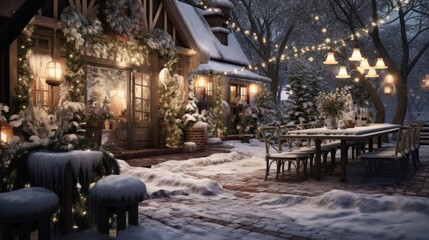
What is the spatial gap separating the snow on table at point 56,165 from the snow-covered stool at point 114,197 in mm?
240

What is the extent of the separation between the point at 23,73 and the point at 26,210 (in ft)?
18.5

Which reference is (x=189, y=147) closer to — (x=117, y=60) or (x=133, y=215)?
(x=117, y=60)

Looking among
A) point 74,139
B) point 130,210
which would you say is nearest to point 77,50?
point 74,139

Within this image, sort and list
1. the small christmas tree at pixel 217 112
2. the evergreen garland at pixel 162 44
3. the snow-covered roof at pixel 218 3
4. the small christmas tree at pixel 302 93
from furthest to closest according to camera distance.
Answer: the snow-covered roof at pixel 218 3 < the small christmas tree at pixel 217 112 < the small christmas tree at pixel 302 93 < the evergreen garland at pixel 162 44

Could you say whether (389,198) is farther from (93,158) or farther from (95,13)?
(95,13)

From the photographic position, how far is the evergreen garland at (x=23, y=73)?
8375mm

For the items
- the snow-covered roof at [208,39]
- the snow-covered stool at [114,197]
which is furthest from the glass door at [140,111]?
the snow-covered stool at [114,197]

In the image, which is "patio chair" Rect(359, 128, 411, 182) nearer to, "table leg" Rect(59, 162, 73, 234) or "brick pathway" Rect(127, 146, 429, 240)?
"brick pathway" Rect(127, 146, 429, 240)

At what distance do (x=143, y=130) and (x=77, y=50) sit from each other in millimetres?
3325

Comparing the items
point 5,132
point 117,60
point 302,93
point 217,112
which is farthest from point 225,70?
point 5,132

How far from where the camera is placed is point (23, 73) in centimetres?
852

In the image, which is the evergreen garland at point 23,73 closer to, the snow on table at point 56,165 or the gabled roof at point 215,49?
the snow on table at point 56,165

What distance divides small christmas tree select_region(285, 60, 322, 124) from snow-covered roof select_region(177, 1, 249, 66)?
4.03m

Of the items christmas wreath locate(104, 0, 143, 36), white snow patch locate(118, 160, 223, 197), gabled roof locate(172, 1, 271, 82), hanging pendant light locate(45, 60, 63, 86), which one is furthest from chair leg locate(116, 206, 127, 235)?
gabled roof locate(172, 1, 271, 82)
